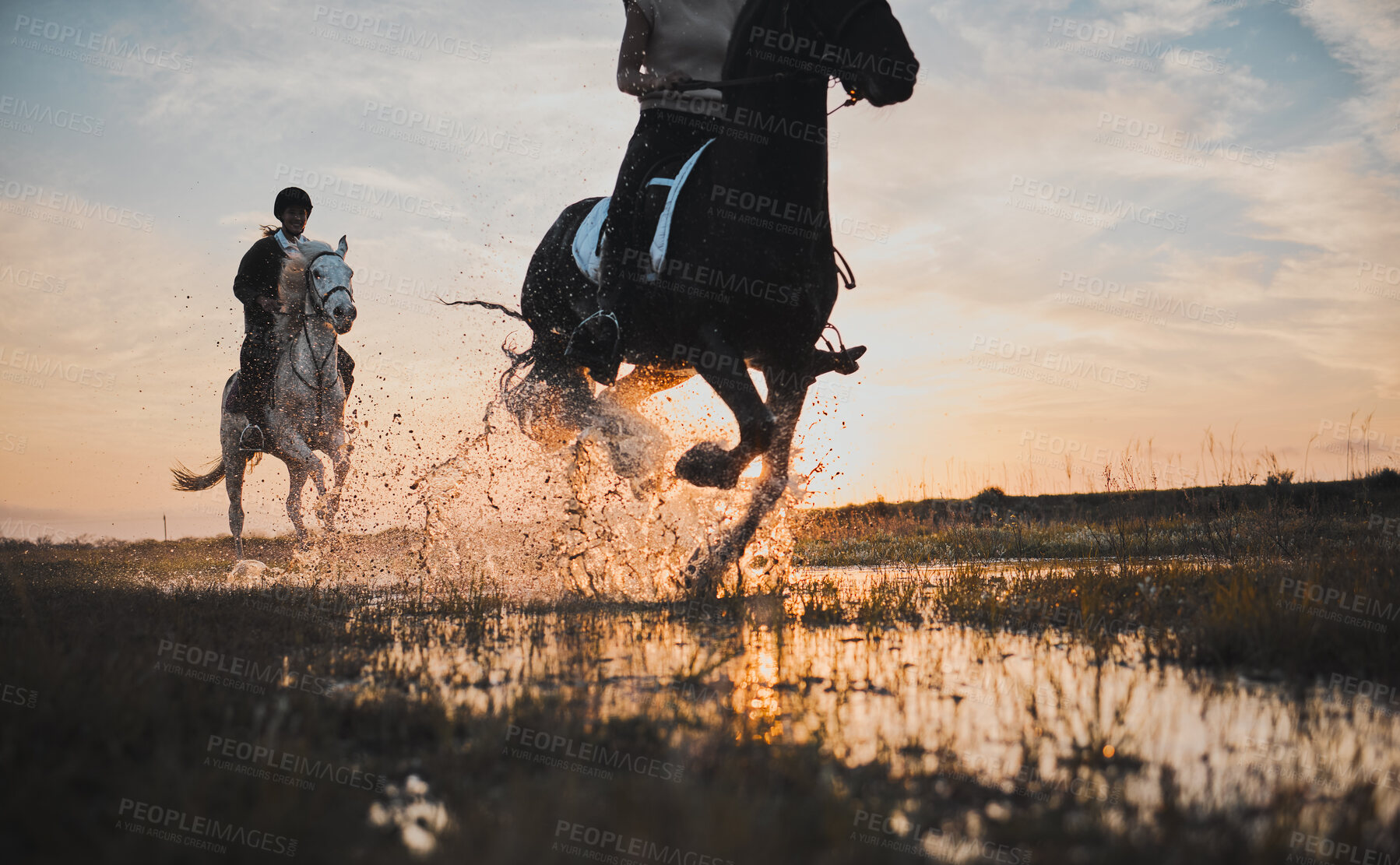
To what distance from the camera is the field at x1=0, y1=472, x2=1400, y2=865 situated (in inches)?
59.3

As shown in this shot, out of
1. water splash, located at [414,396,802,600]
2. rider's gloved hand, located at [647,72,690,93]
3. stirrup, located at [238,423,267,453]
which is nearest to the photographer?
rider's gloved hand, located at [647,72,690,93]

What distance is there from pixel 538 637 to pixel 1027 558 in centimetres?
682

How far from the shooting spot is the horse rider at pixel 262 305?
9555 mm

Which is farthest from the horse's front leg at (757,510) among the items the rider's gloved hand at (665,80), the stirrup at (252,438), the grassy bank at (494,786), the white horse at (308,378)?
the stirrup at (252,438)

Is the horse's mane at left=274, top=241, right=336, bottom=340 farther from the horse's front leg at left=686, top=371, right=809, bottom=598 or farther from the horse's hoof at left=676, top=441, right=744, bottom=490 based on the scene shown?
the horse's hoof at left=676, top=441, right=744, bottom=490

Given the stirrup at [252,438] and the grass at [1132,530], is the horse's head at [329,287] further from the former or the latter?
the grass at [1132,530]

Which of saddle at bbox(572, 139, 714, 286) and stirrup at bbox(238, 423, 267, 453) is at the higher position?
saddle at bbox(572, 139, 714, 286)

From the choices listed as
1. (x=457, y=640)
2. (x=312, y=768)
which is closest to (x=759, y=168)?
(x=457, y=640)

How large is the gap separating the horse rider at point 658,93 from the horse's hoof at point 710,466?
912mm

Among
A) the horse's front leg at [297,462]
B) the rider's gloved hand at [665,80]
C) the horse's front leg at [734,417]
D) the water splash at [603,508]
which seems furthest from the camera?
the horse's front leg at [297,462]

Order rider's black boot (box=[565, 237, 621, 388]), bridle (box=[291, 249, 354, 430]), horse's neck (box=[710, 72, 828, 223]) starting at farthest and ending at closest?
1. bridle (box=[291, 249, 354, 430])
2. rider's black boot (box=[565, 237, 621, 388])
3. horse's neck (box=[710, 72, 828, 223])

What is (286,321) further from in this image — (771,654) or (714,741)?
(714,741)

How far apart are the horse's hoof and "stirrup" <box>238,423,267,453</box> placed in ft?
24.4

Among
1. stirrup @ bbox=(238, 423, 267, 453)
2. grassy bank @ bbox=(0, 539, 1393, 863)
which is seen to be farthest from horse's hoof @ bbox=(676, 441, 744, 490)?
stirrup @ bbox=(238, 423, 267, 453)
